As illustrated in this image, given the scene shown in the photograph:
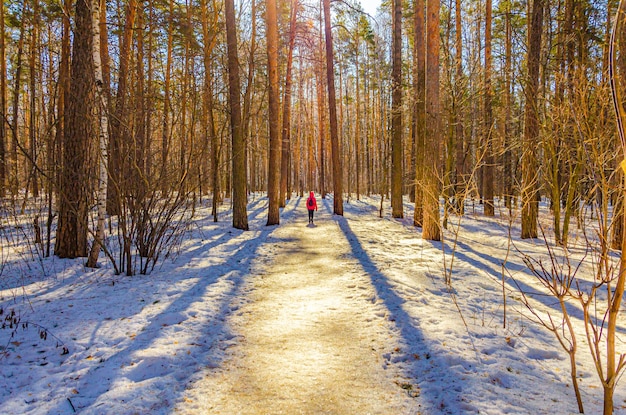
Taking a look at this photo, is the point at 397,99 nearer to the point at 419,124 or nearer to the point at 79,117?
the point at 419,124

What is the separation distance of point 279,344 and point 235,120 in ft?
28.9

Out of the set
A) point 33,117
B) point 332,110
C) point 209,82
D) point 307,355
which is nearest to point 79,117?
point 33,117

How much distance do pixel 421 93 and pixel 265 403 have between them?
11.9 m

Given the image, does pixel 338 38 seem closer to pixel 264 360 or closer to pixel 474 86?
pixel 474 86

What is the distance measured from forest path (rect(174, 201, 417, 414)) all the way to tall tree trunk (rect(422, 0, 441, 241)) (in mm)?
3744

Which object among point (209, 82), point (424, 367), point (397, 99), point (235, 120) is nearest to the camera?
point (424, 367)

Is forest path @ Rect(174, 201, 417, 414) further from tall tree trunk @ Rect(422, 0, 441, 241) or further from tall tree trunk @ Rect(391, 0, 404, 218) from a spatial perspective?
tall tree trunk @ Rect(391, 0, 404, 218)

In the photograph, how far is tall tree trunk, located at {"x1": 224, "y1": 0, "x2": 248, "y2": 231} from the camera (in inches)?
420

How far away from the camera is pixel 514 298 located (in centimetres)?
514

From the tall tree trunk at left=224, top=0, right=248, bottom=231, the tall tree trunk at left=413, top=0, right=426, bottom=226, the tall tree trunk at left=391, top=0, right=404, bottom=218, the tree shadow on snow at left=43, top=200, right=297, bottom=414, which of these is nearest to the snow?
the tree shadow on snow at left=43, top=200, right=297, bottom=414

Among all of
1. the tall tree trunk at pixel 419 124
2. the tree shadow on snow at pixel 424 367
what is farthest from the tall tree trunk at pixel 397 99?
the tree shadow on snow at pixel 424 367

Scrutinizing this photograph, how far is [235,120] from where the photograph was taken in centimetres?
1101

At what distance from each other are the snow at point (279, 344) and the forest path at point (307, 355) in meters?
0.02

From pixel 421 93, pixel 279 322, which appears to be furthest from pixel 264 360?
pixel 421 93
